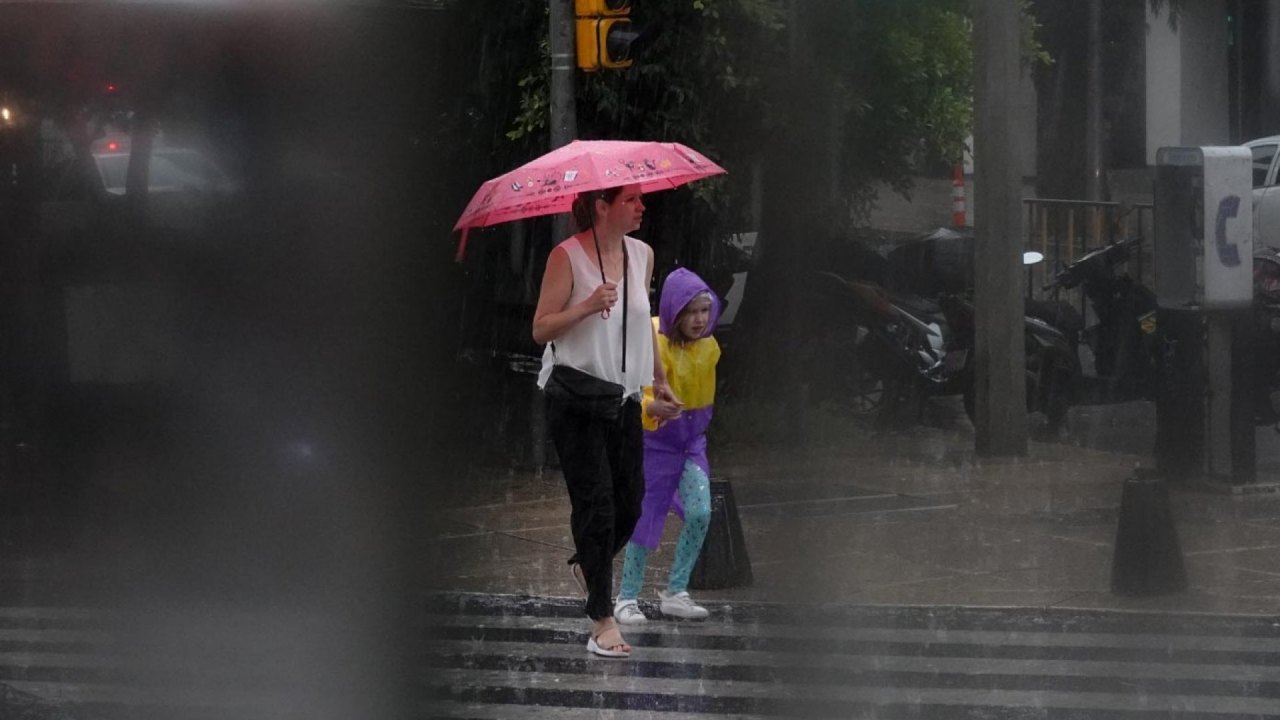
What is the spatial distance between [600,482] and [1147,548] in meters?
1.93

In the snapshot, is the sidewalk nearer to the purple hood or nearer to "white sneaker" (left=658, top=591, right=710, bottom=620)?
"white sneaker" (left=658, top=591, right=710, bottom=620)

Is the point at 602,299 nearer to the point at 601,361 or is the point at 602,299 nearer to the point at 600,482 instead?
the point at 601,361

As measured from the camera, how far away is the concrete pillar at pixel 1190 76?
3.12 m

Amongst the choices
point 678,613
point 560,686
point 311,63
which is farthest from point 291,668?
point 678,613

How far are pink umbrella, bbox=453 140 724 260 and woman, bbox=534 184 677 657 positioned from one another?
2.9 inches

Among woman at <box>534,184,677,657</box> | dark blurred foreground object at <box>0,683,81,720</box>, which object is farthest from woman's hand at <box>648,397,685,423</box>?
dark blurred foreground object at <box>0,683,81,720</box>

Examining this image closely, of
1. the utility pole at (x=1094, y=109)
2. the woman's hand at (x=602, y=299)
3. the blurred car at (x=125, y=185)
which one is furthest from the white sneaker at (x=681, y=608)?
the blurred car at (x=125, y=185)

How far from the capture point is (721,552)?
6.16m

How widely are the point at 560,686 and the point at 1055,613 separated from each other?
1723 mm

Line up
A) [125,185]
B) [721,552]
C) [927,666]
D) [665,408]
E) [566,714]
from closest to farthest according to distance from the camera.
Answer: [125,185]
[566,714]
[927,666]
[665,408]
[721,552]

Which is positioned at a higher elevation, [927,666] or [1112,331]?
[1112,331]

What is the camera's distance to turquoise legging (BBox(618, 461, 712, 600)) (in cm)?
573

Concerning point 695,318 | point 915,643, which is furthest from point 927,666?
point 695,318

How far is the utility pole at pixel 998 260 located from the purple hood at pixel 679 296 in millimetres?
996
